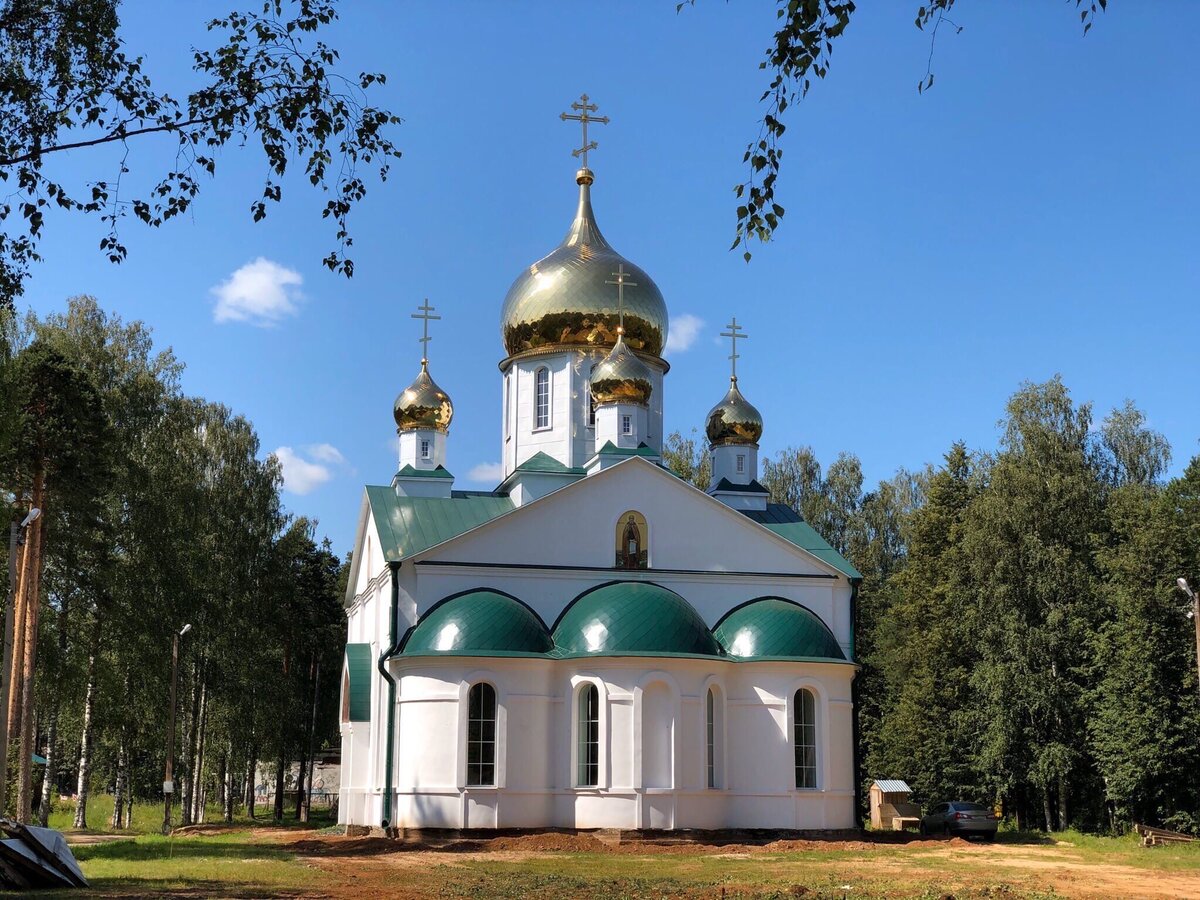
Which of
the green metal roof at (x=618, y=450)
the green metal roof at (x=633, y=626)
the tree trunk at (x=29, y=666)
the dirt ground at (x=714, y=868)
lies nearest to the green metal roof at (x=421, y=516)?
the green metal roof at (x=618, y=450)

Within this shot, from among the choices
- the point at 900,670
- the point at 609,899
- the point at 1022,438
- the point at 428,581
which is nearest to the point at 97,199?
the point at 609,899

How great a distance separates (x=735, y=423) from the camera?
30125 mm

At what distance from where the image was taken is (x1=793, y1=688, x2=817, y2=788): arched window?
77.6 ft

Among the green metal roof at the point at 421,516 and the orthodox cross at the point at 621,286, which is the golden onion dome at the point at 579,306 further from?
the green metal roof at the point at 421,516

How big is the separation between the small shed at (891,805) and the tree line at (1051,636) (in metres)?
1.90

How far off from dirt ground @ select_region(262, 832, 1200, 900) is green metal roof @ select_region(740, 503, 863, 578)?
18.2 feet

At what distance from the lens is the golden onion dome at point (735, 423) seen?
1187 inches

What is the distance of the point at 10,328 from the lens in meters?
29.5

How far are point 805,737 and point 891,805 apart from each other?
320 inches

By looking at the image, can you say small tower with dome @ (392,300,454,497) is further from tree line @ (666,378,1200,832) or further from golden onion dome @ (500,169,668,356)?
tree line @ (666,378,1200,832)

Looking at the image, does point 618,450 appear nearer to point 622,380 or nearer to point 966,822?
point 622,380

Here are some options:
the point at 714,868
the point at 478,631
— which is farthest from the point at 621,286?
the point at 714,868

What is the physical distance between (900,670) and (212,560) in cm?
1858

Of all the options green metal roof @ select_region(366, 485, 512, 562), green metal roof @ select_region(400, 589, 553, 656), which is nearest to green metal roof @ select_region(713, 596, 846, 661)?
green metal roof @ select_region(400, 589, 553, 656)
